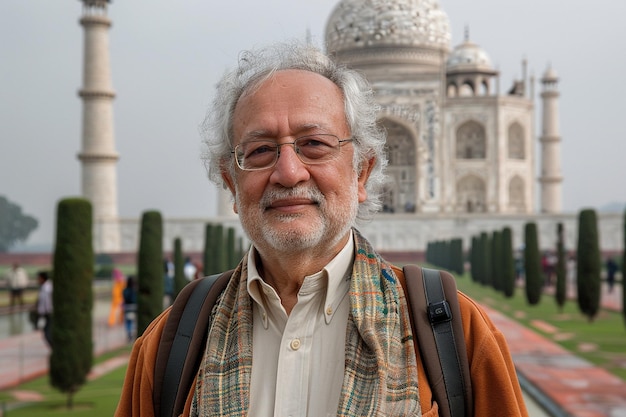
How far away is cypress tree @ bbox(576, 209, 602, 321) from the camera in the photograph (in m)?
8.32

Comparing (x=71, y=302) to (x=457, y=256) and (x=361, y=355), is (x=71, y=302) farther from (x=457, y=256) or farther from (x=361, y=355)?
(x=457, y=256)

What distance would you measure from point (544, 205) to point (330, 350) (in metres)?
24.3

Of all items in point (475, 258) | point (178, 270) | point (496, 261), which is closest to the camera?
point (178, 270)

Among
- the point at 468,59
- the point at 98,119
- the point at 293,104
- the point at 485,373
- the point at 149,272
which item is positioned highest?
the point at 468,59

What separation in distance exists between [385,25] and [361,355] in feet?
80.6

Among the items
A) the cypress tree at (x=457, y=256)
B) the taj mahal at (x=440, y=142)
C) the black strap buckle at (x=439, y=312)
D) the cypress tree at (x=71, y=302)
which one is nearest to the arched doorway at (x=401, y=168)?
the taj mahal at (x=440, y=142)

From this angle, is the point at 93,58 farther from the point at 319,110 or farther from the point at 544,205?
the point at 319,110

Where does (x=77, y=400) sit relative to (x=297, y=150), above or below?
below

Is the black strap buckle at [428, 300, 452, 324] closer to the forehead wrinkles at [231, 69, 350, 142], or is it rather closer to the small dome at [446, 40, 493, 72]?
the forehead wrinkles at [231, 69, 350, 142]

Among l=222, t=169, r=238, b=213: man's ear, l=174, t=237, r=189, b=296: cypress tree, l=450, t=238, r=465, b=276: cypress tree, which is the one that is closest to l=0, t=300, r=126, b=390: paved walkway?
l=174, t=237, r=189, b=296: cypress tree

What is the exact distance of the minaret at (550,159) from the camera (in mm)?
24422

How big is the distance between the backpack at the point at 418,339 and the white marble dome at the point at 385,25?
23.9 metres

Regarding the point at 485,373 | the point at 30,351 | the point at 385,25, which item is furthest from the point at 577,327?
the point at 385,25

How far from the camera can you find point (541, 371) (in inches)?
211
